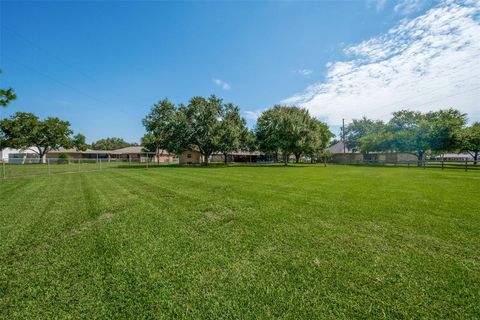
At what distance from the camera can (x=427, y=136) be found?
31109mm

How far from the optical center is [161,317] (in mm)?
2205

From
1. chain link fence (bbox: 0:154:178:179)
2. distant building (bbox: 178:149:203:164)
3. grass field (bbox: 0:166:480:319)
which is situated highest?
distant building (bbox: 178:149:203:164)

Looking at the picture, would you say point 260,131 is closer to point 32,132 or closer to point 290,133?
point 290,133

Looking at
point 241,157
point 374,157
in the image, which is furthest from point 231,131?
point 374,157

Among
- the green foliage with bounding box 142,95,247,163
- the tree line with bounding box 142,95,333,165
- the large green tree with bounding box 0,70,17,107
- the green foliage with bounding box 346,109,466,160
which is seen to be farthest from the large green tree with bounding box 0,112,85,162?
the green foliage with bounding box 346,109,466,160

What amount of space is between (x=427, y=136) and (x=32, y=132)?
69.0 metres

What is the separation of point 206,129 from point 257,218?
2872 cm

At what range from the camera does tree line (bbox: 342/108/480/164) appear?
29.4 meters

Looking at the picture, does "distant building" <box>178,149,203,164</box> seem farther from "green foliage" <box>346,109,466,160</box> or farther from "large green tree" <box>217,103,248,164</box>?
"green foliage" <box>346,109,466,160</box>

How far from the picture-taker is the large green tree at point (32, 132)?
42438 millimetres

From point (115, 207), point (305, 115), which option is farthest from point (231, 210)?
point (305, 115)

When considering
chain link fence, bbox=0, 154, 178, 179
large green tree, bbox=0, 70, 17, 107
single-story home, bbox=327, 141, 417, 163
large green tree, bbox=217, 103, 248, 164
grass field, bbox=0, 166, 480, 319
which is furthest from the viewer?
single-story home, bbox=327, 141, 417, 163

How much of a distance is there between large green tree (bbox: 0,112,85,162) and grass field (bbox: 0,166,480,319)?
48971 millimetres

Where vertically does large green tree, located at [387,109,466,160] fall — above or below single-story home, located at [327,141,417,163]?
above
